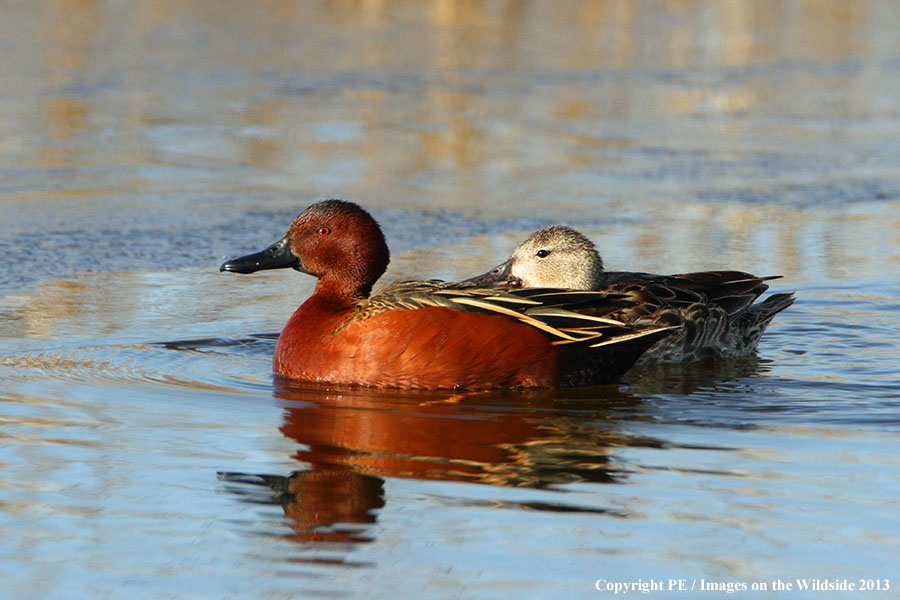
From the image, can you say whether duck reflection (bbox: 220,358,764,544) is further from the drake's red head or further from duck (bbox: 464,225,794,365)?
the drake's red head

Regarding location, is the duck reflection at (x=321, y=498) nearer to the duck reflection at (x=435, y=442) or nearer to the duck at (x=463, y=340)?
the duck reflection at (x=435, y=442)

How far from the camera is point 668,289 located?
746 cm

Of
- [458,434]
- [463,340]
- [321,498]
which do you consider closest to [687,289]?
[463,340]

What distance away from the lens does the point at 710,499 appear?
4812 mm

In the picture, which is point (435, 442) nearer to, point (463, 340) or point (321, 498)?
point (321, 498)

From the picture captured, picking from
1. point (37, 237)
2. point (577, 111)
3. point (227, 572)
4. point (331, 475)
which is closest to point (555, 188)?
point (577, 111)

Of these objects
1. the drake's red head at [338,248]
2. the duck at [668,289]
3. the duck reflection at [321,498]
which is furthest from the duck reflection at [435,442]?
the drake's red head at [338,248]

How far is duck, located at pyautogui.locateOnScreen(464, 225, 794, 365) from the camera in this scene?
24.3 feet

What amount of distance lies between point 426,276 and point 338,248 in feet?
5.30

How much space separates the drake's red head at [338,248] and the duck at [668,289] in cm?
56

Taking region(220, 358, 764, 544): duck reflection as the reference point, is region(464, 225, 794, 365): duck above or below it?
above

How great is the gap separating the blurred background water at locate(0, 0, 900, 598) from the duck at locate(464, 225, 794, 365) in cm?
18

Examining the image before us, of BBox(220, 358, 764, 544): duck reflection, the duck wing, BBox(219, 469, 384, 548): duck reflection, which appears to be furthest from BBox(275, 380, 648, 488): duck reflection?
the duck wing

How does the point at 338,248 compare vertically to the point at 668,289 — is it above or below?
above
